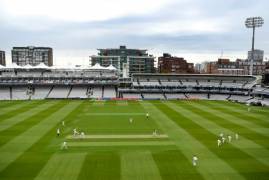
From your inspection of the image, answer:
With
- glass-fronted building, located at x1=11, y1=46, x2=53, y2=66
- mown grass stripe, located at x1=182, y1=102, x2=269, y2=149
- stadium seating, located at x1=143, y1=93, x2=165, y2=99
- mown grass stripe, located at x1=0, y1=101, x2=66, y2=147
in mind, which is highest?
glass-fronted building, located at x1=11, y1=46, x2=53, y2=66

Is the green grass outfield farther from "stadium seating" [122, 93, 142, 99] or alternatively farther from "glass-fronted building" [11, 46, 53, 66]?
"glass-fronted building" [11, 46, 53, 66]

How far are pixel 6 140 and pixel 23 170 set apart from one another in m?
9.79

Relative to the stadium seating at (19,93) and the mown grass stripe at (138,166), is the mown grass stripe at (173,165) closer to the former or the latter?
the mown grass stripe at (138,166)

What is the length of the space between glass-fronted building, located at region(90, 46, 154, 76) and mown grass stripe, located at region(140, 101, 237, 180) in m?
111

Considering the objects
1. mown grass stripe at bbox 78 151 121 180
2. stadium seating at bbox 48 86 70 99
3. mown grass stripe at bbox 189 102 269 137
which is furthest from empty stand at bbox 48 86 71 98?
mown grass stripe at bbox 78 151 121 180

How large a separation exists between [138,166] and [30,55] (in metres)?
176

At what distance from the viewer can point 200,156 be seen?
80.4 feet

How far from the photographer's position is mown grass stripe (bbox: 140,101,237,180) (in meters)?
20.3

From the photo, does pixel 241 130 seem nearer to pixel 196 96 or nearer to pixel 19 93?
pixel 196 96

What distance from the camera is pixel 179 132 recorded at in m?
33.4

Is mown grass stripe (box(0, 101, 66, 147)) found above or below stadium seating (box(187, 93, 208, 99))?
below

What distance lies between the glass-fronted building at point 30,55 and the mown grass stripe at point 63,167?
16809 centimetres

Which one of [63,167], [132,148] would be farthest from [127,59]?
[63,167]

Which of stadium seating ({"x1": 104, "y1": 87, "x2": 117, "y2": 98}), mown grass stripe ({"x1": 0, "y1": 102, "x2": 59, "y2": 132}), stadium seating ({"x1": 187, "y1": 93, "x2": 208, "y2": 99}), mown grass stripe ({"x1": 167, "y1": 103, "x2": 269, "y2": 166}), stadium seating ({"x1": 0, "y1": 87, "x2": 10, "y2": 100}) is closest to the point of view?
mown grass stripe ({"x1": 167, "y1": 103, "x2": 269, "y2": 166})
